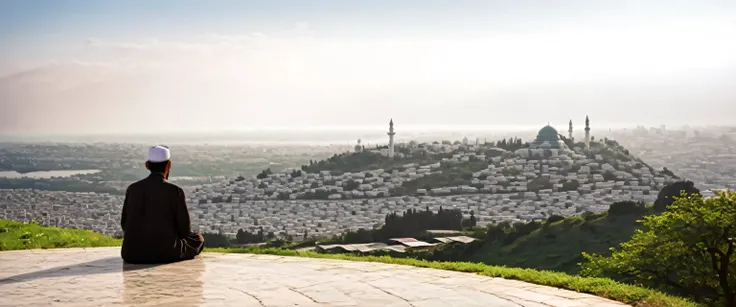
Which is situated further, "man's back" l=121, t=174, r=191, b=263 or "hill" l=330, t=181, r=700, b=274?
"hill" l=330, t=181, r=700, b=274

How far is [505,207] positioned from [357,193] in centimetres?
2317

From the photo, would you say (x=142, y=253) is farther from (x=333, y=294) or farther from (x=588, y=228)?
(x=588, y=228)

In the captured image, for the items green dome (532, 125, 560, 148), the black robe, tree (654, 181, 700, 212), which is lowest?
tree (654, 181, 700, 212)

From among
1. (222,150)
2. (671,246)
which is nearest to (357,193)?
(222,150)

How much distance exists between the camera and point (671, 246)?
11016mm

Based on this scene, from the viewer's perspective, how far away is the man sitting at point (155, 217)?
6.59 meters

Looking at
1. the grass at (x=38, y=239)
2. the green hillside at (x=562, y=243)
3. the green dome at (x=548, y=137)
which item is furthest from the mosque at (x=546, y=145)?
the grass at (x=38, y=239)

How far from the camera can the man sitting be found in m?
6.59

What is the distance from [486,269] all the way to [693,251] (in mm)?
5329

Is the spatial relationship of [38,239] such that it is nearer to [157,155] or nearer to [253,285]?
[157,155]

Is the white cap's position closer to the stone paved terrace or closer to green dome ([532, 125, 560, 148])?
the stone paved terrace

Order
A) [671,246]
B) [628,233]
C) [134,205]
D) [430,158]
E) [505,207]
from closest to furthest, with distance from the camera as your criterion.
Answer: [134,205] < [671,246] < [628,233] < [505,207] < [430,158]

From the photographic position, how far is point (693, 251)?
10.8 metres

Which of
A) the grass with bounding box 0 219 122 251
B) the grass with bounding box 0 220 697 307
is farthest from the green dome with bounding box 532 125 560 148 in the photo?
the grass with bounding box 0 220 697 307
